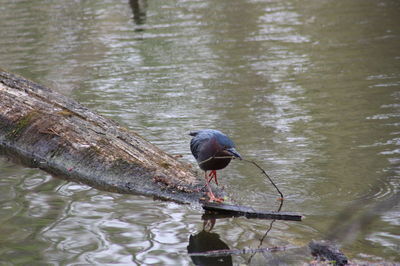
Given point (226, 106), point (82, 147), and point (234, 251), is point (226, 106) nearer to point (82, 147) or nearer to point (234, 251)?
point (82, 147)

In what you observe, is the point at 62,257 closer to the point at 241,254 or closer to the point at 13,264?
the point at 13,264

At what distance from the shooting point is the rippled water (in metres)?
5.57

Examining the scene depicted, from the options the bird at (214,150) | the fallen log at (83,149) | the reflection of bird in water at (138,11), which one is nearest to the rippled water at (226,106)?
the reflection of bird in water at (138,11)

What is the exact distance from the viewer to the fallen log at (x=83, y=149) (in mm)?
6324

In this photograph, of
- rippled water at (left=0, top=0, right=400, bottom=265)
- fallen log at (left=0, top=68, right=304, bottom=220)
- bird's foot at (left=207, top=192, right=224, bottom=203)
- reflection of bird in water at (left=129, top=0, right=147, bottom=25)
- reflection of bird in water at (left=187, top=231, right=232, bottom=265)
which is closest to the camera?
reflection of bird in water at (left=187, top=231, right=232, bottom=265)

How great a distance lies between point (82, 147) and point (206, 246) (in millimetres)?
2141

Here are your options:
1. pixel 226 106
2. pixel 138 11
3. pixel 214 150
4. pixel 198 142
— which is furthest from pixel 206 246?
pixel 138 11

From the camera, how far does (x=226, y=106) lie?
9531mm

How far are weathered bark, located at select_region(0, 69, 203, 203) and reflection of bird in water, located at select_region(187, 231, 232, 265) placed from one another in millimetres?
623

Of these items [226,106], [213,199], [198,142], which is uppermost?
[198,142]

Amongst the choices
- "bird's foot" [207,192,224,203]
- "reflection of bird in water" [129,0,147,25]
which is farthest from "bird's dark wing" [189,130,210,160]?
"reflection of bird in water" [129,0,147,25]

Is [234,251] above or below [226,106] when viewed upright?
above

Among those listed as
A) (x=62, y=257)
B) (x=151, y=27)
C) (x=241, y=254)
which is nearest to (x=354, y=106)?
(x=241, y=254)

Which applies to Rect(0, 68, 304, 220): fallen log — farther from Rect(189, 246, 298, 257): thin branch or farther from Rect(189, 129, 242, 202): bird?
Rect(189, 246, 298, 257): thin branch
